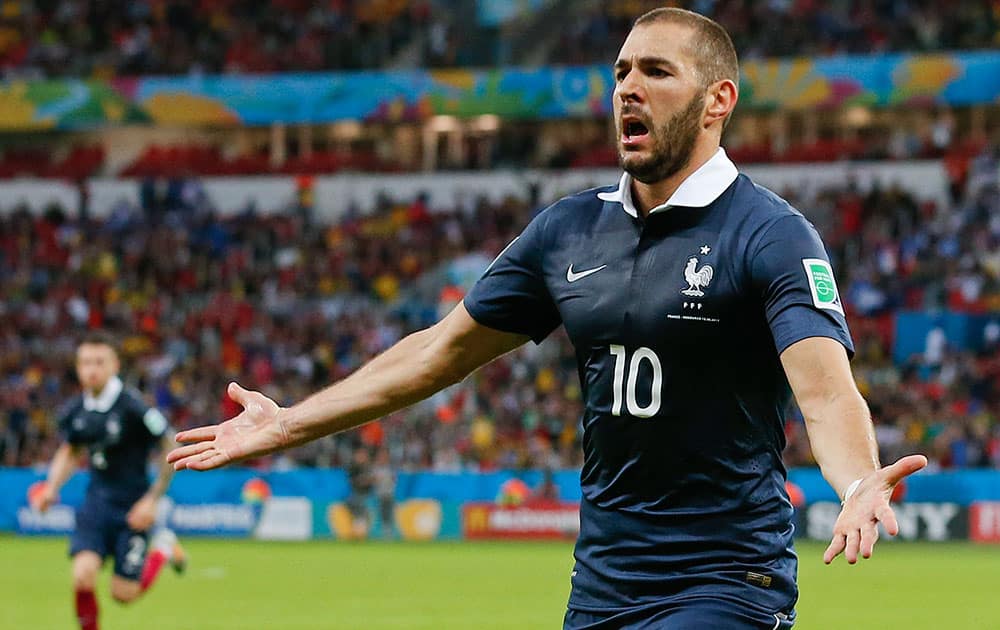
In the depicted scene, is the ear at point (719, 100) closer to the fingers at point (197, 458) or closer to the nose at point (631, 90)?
the nose at point (631, 90)

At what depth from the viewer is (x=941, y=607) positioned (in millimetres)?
16062

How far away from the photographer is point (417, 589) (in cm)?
1786

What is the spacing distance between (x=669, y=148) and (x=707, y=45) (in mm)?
284

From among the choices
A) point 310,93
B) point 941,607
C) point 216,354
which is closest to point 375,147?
point 310,93

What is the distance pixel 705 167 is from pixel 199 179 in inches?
1338

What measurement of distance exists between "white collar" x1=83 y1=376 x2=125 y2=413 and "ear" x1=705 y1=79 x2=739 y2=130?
29.6 feet

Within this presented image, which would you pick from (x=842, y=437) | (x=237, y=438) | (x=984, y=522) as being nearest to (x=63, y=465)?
(x=237, y=438)

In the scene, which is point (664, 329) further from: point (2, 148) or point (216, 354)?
point (2, 148)

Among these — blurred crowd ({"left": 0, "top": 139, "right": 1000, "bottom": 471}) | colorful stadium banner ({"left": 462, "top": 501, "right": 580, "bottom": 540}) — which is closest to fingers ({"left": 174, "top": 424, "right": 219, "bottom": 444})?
colorful stadium banner ({"left": 462, "top": 501, "right": 580, "bottom": 540})

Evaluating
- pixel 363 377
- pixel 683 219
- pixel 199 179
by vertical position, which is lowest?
pixel 363 377

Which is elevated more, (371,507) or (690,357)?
(690,357)

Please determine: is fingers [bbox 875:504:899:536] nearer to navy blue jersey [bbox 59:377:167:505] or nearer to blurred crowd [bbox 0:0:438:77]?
navy blue jersey [bbox 59:377:167:505]

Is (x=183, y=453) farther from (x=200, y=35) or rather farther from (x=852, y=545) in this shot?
(x=200, y=35)

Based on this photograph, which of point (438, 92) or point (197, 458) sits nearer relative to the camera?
point (197, 458)
